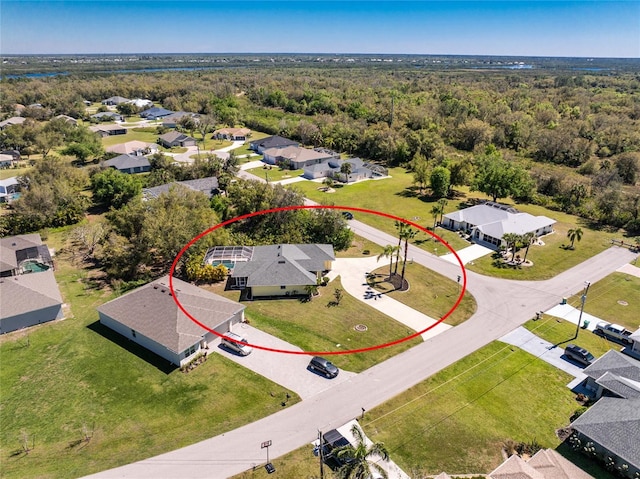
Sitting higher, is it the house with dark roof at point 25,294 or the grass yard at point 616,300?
the house with dark roof at point 25,294

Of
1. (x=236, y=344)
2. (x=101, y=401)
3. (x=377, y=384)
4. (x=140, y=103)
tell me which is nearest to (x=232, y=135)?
(x=140, y=103)

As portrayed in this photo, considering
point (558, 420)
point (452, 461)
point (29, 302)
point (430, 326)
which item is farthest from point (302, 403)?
point (29, 302)

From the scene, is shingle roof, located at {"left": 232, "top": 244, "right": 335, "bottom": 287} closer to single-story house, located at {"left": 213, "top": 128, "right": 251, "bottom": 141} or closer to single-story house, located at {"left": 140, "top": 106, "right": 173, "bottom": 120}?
single-story house, located at {"left": 213, "top": 128, "right": 251, "bottom": 141}

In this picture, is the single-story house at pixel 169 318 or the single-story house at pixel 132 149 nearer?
the single-story house at pixel 169 318

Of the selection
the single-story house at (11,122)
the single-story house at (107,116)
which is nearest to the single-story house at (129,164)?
the single-story house at (11,122)

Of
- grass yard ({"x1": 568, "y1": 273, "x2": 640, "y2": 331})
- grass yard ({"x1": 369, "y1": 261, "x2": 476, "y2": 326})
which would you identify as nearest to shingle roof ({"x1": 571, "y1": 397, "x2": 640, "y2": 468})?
grass yard ({"x1": 369, "y1": 261, "x2": 476, "y2": 326})

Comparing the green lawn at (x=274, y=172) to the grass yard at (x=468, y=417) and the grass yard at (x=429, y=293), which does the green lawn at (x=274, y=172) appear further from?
the grass yard at (x=468, y=417)
